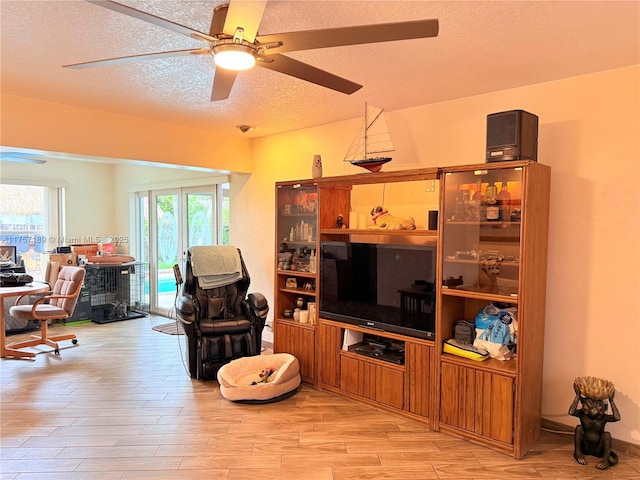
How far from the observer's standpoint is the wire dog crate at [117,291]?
21.1ft

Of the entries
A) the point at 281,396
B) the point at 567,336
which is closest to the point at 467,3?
the point at 567,336

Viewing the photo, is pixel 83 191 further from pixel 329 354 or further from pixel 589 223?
pixel 589 223

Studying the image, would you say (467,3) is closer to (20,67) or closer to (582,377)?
(582,377)

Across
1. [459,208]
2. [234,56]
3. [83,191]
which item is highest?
[234,56]

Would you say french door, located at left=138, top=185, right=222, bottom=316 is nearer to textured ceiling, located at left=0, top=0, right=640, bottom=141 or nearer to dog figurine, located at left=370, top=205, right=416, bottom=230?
textured ceiling, located at left=0, top=0, right=640, bottom=141

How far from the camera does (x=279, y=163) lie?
16.0 feet

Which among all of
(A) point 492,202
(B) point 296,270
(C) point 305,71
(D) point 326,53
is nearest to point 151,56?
(C) point 305,71

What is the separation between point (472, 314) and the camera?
3307 mm

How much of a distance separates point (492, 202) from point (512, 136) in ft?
1.46

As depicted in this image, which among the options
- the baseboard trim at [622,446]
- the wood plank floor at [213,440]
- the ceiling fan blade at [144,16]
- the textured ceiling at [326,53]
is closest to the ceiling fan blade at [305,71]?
the textured ceiling at [326,53]

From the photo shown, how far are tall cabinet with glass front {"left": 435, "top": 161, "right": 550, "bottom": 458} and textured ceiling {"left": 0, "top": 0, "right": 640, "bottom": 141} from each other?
674 millimetres

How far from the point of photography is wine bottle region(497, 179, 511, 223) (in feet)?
9.28

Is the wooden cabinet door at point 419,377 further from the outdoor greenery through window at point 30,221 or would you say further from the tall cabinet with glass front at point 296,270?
the outdoor greenery through window at point 30,221

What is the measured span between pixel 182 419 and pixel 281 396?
0.80m
